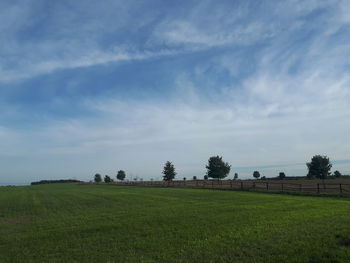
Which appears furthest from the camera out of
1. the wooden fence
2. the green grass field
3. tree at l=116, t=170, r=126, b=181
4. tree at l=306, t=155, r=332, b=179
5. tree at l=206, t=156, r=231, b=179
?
tree at l=116, t=170, r=126, b=181

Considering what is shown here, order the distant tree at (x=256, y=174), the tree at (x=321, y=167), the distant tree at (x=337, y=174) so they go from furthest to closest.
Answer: the distant tree at (x=256, y=174)
the distant tree at (x=337, y=174)
the tree at (x=321, y=167)

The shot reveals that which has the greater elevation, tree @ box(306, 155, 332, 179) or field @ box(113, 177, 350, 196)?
→ tree @ box(306, 155, 332, 179)

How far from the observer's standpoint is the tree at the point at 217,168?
69.1 metres

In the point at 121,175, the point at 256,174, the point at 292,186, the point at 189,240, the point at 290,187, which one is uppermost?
the point at 256,174

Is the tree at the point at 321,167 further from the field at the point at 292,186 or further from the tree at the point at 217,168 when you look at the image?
the tree at the point at 217,168

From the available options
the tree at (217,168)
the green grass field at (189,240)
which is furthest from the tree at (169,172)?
the green grass field at (189,240)

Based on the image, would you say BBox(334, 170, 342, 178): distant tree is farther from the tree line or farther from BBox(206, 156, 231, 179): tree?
BBox(206, 156, 231, 179): tree

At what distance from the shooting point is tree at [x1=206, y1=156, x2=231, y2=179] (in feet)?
227

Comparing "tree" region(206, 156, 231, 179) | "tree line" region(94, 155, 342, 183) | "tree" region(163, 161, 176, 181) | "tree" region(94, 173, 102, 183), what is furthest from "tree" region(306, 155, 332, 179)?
"tree" region(94, 173, 102, 183)

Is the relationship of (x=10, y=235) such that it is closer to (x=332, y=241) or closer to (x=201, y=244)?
(x=201, y=244)

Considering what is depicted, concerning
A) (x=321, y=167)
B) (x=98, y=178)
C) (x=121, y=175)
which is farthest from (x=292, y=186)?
(x=98, y=178)

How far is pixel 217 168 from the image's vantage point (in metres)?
69.1

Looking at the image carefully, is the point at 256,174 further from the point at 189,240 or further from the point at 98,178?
the point at 189,240

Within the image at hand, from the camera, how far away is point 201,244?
9.64 meters
